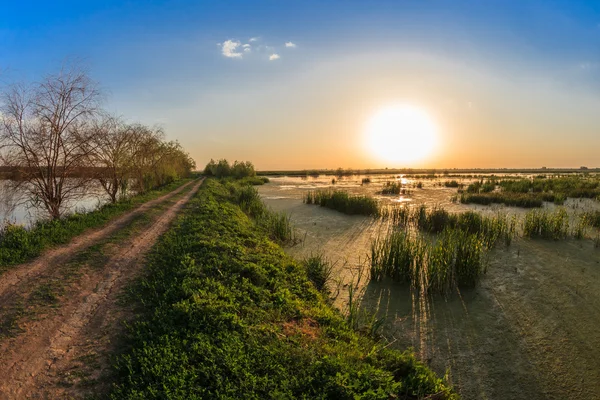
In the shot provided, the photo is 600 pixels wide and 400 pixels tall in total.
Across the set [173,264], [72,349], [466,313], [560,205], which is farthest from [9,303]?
[560,205]

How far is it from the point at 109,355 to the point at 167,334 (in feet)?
2.13

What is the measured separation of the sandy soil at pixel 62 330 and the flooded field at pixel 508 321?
4069mm

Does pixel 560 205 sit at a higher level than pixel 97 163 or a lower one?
lower

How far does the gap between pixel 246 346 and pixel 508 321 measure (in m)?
4.92

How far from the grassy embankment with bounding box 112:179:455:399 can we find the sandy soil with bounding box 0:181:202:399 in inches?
16.0

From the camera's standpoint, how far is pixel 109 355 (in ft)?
11.7

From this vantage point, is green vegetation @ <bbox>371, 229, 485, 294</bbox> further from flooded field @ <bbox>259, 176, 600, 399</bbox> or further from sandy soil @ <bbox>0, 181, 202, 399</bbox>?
sandy soil @ <bbox>0, 181, 202, 399</bbox>

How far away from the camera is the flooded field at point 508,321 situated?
4.14 metres

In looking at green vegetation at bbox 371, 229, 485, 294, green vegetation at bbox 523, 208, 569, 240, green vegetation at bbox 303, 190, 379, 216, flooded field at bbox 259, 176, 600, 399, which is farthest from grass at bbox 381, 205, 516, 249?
green vegetation at bbox 371, 229, 485, 294

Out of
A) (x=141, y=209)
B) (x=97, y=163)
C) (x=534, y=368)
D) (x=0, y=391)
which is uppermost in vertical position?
(x=97, y=163)

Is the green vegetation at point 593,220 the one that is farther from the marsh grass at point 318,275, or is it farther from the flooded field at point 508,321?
the marsh grass at point 318,275

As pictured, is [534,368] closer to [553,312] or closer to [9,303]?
[553,312]

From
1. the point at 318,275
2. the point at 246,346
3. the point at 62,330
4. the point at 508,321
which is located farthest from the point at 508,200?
the point at 62,330

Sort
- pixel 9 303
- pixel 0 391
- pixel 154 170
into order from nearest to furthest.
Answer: pixel 0 391 < pixel 9 303 < pixel 154 170
